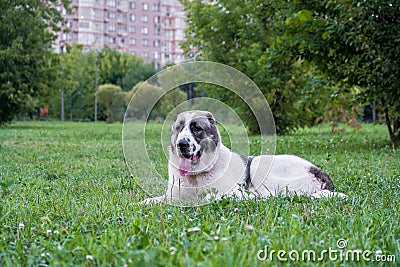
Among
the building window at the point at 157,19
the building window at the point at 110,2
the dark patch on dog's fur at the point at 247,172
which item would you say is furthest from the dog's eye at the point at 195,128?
the building window at the point at 157,19

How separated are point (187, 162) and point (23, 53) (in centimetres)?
2180

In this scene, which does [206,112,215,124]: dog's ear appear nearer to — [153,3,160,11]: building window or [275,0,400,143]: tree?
[275,0,400,143]: tree

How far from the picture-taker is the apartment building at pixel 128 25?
223ft

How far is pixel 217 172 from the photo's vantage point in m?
4.44

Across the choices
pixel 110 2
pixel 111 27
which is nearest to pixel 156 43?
pixel 111 27

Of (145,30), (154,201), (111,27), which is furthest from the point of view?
(145,30)

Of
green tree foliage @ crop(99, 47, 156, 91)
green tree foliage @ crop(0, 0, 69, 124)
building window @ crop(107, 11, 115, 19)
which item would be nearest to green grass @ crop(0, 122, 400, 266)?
green tree foliage @ crop(0, 0, 69, 124)

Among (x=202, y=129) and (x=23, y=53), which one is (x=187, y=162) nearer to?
(x=202, y=129)

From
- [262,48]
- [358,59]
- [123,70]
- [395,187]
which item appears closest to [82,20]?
[123,70]

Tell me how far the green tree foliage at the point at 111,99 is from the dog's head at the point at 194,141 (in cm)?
3932

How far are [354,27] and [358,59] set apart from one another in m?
0.74

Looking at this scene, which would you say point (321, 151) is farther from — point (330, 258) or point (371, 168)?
point (330, 258)

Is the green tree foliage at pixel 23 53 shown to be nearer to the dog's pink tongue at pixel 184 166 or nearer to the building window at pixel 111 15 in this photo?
the dog's pink tongue at pixel 184 166

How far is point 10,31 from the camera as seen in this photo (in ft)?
74.9
